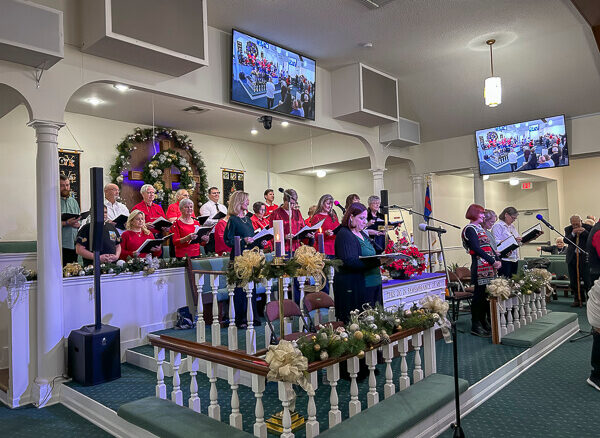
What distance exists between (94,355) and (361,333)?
272 cm

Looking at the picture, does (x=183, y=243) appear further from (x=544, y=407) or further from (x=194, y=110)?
(x=544, y=407)

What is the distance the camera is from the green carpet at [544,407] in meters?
3.27

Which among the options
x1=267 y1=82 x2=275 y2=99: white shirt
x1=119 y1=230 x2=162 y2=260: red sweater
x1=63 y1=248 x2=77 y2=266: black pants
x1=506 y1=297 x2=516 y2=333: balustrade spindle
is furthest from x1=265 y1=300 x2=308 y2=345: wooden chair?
x1=267 y1=82 x2=275 y2=99: white shirt

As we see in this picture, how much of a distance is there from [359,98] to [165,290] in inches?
166

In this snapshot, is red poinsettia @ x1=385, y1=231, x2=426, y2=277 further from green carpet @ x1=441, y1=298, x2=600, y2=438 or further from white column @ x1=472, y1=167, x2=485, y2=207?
white column @ x1=472, y1=167, x2=485, y2=207

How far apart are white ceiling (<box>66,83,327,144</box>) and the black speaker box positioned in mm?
3943

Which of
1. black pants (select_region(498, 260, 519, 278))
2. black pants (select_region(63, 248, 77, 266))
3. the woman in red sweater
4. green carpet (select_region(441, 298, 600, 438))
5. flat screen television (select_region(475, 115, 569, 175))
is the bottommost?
green carpet (select_region(441, 298, 600, 438))

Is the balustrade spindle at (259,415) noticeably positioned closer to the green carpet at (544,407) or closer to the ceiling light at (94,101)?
the green carpet at (544,407)

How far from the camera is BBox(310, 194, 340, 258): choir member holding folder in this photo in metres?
6.28

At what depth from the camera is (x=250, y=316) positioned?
4375 mm

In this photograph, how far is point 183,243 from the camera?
6117 mm

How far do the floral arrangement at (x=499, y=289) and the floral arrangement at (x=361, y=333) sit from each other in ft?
5.91

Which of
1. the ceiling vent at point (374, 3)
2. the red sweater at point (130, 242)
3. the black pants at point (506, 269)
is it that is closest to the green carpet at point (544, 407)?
the black pants at point (506, 269)

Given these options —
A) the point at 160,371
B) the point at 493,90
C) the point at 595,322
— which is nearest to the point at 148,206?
the point at 160,371
